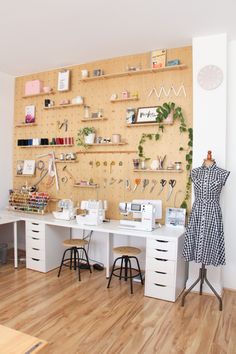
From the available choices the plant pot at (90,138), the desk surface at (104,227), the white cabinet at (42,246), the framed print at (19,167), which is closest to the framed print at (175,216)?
the desk surface at (104,227)

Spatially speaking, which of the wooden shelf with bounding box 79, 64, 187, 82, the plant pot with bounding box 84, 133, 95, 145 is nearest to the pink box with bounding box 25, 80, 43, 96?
the wooden shelf with bounding box 79, 64, 187, 82

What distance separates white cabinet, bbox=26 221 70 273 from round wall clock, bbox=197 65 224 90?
2494 millimetres

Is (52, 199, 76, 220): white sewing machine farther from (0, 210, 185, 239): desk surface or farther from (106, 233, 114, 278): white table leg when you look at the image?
(106, 233, 114, 278): white table leg

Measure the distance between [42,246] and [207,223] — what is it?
2.05 metres

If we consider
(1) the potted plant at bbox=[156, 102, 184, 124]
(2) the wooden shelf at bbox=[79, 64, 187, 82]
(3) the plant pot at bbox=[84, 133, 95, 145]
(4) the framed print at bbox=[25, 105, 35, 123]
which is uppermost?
(2) the wooden shelf at bbox=[79, 64, 187, 82]

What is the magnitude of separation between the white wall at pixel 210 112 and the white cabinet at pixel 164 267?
0.37 meters

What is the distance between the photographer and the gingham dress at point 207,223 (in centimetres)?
282

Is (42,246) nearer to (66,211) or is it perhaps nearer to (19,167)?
(66,211)

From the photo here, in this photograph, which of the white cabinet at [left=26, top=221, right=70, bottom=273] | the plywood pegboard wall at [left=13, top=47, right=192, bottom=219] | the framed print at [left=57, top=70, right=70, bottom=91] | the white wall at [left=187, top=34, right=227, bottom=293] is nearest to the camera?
the white wall at [left=187, top=34, right=227, bottom=293]

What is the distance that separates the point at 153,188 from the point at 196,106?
1.09m

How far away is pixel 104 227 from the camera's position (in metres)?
3.38

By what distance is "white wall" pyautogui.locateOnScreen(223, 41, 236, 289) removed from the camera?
10.4 feet

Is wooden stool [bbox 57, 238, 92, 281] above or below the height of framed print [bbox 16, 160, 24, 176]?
below

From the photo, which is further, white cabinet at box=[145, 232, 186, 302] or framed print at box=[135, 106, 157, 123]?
framed print at box=[135, 106, 157, 123]
